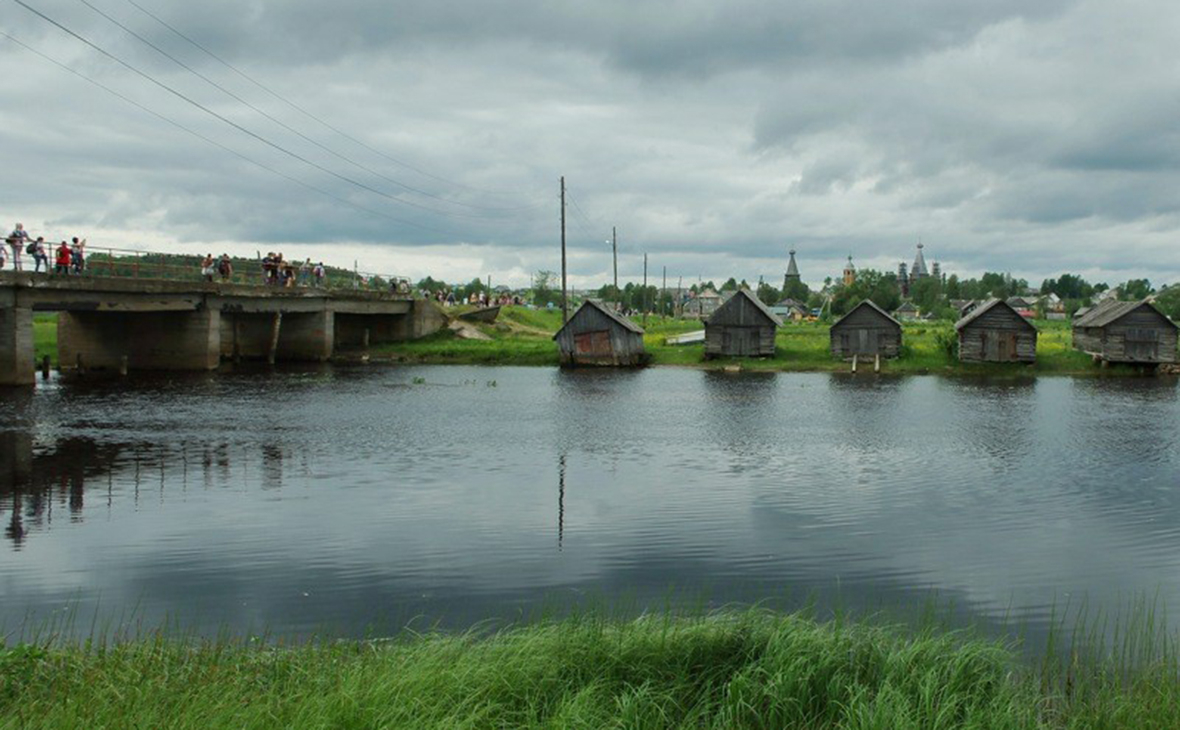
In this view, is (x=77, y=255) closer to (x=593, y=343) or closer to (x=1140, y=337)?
(x=593, y=343)

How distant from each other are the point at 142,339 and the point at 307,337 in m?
14.6

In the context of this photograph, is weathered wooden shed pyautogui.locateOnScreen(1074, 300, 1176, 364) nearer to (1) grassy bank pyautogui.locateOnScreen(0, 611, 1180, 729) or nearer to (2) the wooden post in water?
(2) the wooden post in water

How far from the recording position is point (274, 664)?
11695 millimetres

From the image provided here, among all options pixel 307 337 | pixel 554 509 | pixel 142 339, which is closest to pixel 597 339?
pixel 307 337

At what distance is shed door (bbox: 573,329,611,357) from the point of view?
236 ft

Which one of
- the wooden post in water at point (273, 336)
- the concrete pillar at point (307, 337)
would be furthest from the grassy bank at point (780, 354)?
the wooden post in water at point (273, 336)

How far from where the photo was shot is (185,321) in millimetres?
62375

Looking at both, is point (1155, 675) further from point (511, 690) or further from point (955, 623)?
point (511, 690)

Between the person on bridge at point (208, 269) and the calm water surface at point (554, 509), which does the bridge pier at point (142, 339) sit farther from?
the calm water surface at point (554, 509)

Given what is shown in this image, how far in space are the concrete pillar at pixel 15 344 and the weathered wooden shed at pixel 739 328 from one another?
1772 inches

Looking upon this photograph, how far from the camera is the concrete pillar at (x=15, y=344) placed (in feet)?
152

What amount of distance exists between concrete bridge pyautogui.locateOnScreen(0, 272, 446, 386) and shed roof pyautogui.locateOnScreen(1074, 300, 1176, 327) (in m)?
52.5

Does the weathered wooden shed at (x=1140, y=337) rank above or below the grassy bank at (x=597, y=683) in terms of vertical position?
above

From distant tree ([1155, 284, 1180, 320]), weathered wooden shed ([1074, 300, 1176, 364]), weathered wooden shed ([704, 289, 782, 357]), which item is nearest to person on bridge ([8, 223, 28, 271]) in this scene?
weathered wooden shed ([704, 289, 782, 357])
